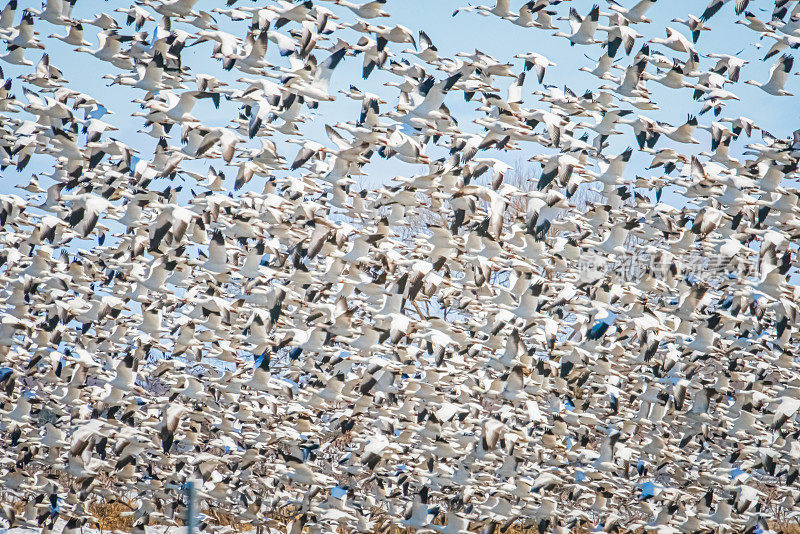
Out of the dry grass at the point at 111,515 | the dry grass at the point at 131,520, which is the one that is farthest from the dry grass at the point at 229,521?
the dry grass at the point at 111,515

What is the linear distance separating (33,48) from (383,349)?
8.69 metres

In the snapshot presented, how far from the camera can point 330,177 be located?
15.3 meters

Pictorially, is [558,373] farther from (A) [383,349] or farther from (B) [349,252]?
(B) [349,252]

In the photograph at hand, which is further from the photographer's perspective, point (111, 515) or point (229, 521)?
point (111, 515)

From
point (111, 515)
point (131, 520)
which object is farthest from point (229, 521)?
point (111, 515)

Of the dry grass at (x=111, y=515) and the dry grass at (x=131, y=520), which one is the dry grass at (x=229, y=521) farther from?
the dry grass at (x=111, y=515)

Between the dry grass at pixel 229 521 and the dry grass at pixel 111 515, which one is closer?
the dry grass at pixel 111 515

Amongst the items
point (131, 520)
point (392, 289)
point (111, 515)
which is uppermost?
point (392, 289)

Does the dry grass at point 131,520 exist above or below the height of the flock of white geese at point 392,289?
below

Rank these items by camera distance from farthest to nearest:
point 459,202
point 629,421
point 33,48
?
1. point 629,421
2. point 33,48
3. point 459,202

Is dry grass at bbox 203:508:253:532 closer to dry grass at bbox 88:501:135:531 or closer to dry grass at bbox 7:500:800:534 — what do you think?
dry grass at bbox 7:500:800:534

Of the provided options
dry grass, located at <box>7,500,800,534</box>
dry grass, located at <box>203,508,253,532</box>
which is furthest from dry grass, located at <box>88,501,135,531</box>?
dry grass, located at <box>203,508,253,532</box>

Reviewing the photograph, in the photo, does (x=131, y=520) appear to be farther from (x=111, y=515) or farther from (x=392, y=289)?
(x=392, y=289)

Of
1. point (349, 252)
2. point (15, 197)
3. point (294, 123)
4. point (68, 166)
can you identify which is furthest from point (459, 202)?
point (15, 197)
